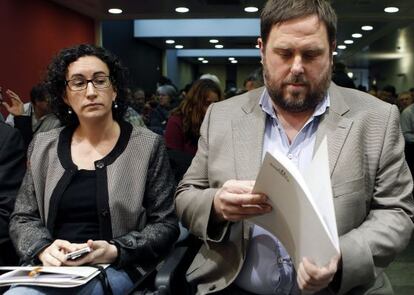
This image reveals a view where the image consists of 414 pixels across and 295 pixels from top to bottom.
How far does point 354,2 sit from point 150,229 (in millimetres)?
6340

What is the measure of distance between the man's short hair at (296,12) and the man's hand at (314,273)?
67 cm

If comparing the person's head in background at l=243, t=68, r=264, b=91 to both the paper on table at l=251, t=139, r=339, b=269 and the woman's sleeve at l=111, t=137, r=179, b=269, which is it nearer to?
the woman's sleeve at l=111, t=137, r=179, b=269

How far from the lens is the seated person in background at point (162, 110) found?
611cm

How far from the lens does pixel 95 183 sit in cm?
202

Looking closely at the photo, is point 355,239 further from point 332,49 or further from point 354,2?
point 354,2

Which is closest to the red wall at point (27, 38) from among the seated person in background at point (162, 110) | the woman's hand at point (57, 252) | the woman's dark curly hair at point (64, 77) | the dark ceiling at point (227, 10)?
the dark ceiling at point (227, 10)

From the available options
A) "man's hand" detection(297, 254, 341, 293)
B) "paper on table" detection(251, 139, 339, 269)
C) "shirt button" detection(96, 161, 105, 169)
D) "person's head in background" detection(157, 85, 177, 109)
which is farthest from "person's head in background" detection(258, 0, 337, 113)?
"person's head in background" detection(157, 85, 177, 109)

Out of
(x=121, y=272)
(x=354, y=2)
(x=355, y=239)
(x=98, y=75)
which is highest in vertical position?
(x=354, y=2)

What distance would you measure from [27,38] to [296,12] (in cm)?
554

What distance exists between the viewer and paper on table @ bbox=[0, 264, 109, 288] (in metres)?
A: 1.61

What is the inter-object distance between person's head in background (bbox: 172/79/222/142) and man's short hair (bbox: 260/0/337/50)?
2.18m

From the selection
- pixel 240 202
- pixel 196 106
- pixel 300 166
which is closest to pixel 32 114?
pixel 196 106

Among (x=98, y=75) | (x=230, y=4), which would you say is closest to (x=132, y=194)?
(x=98, y=75)

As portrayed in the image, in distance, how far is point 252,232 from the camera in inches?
63.4
